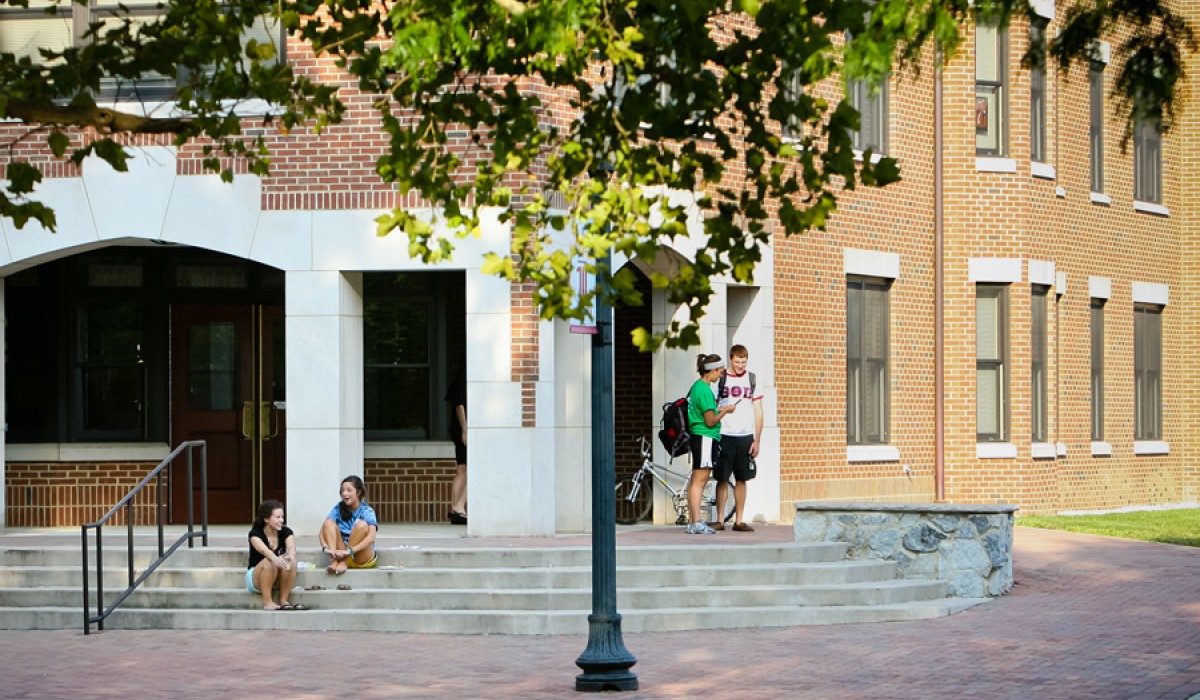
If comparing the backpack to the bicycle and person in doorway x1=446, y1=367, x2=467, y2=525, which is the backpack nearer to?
the bicycle

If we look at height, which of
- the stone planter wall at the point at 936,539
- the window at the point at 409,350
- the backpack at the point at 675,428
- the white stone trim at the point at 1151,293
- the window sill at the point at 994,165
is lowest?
the stone planter wall at the point at 936,539

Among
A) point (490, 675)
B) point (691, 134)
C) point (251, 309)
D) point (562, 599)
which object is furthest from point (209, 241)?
point (691, 134)

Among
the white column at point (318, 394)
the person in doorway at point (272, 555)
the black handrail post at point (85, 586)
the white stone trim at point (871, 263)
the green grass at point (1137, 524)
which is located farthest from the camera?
the white stone trim at point (871, 263)

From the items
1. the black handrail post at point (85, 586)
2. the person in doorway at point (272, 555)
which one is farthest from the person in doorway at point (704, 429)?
the black handrail post at point (85, 586)

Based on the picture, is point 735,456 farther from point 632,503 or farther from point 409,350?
point 409,350

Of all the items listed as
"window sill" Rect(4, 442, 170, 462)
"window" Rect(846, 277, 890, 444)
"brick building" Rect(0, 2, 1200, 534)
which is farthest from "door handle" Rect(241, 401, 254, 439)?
"window" Rect(846, 277, 890, 444)

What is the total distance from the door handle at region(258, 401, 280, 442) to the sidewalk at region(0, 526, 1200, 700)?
5.34 meters

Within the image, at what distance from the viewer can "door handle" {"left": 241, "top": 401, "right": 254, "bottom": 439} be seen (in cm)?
2030

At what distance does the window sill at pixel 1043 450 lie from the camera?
2580 centimetres

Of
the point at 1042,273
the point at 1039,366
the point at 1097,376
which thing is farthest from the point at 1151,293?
the point at 1042,273

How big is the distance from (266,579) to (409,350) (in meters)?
5.78

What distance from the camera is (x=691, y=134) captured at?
9391 millimetres

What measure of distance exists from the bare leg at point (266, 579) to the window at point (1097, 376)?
1592 centimetres

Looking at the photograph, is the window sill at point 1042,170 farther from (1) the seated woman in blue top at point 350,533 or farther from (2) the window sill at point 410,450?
(1) the seated woman in blue top at point 350,533
